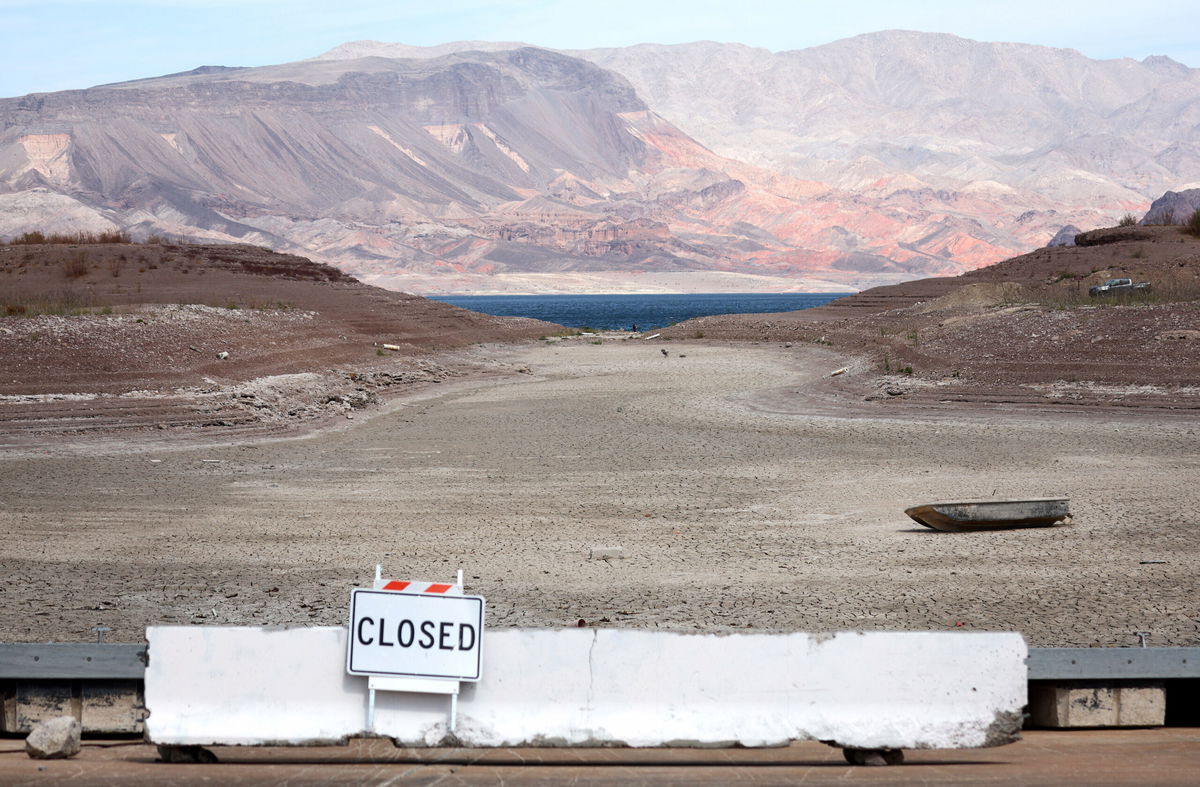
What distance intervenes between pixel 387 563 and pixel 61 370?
17.2 metres

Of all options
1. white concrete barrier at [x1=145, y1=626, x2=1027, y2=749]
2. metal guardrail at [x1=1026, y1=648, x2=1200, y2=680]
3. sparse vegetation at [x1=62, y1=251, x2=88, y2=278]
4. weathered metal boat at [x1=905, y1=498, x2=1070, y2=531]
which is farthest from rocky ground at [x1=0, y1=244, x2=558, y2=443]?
metal guardrail at [x1=1026, y1=648, x2=1200, y2=680]

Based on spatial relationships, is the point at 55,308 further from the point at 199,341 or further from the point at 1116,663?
the point at 1116,663

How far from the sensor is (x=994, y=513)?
42.6ft

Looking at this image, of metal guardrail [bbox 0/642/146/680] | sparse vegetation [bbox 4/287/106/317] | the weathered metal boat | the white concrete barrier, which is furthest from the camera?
sparse vegetation [bbox 4/287/106/317]

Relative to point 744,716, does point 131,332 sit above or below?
above

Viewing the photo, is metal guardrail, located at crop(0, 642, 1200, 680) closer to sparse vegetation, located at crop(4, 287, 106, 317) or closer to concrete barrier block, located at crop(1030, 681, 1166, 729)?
concrete barrier block, located at crop(1030, 681, 1166, 729)

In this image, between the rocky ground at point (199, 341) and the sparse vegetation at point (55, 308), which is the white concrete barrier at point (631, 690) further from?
the sparse vegetation at point (55, 308)

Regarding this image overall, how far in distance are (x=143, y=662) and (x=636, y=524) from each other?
291 inches

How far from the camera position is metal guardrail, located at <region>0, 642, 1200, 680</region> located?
7.36 meters

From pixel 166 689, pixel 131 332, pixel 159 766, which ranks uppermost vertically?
pixel 131 332

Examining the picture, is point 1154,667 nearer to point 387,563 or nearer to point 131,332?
point 387,563

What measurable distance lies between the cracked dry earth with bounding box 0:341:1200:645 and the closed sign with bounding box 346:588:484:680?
257 centimetres

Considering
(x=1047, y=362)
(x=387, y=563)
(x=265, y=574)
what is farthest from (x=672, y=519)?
(x=1047, y=362)

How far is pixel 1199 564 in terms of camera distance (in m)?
11.2
